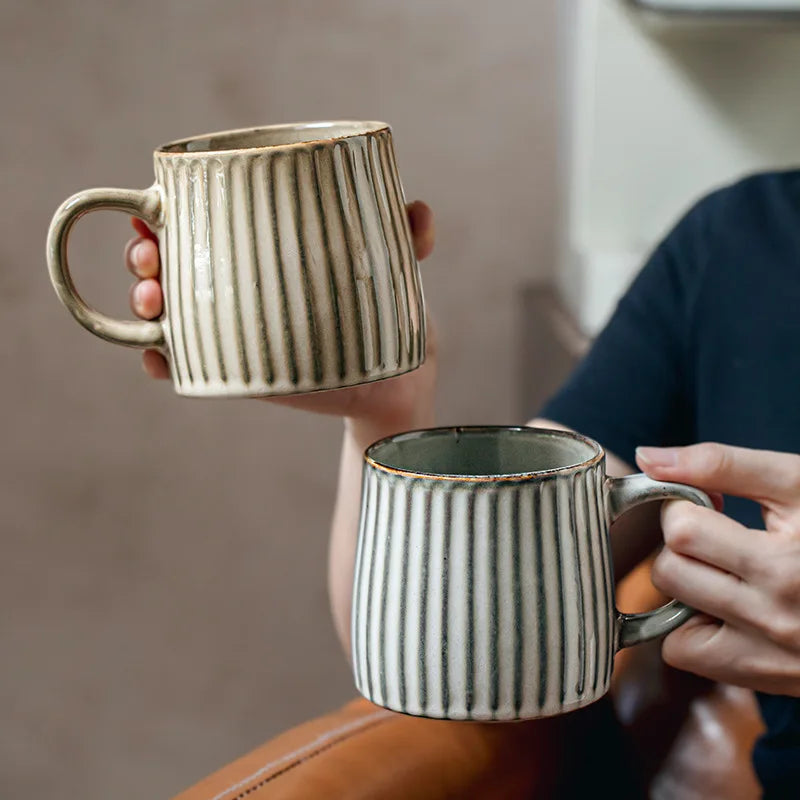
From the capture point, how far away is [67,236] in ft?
1.62

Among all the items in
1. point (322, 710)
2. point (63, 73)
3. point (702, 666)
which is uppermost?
point (63, 73)

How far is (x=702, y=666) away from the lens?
1.73 feet

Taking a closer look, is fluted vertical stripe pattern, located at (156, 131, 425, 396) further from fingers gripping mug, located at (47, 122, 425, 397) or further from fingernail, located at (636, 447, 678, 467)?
fingernail, located at (636, 447, 678, 467)

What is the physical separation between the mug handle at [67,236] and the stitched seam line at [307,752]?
0.89ft

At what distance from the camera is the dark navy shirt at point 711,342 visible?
0.80m

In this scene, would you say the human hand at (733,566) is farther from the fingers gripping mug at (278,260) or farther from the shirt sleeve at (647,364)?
the shirt sleeve at (647,364)

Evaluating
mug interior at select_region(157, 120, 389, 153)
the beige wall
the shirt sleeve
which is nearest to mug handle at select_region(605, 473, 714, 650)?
mug interior at select_region(157, 120, 389, 153)

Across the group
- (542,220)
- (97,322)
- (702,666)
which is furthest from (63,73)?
(702,666)

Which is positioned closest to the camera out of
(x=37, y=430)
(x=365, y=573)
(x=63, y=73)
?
(x=365, y=573)

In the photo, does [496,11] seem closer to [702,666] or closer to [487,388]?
[487,388]

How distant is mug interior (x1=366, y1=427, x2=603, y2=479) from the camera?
0.49 m

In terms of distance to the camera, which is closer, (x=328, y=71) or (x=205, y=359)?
(x=205, y=359)

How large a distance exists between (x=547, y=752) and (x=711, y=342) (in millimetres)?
342

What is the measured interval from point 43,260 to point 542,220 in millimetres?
636
